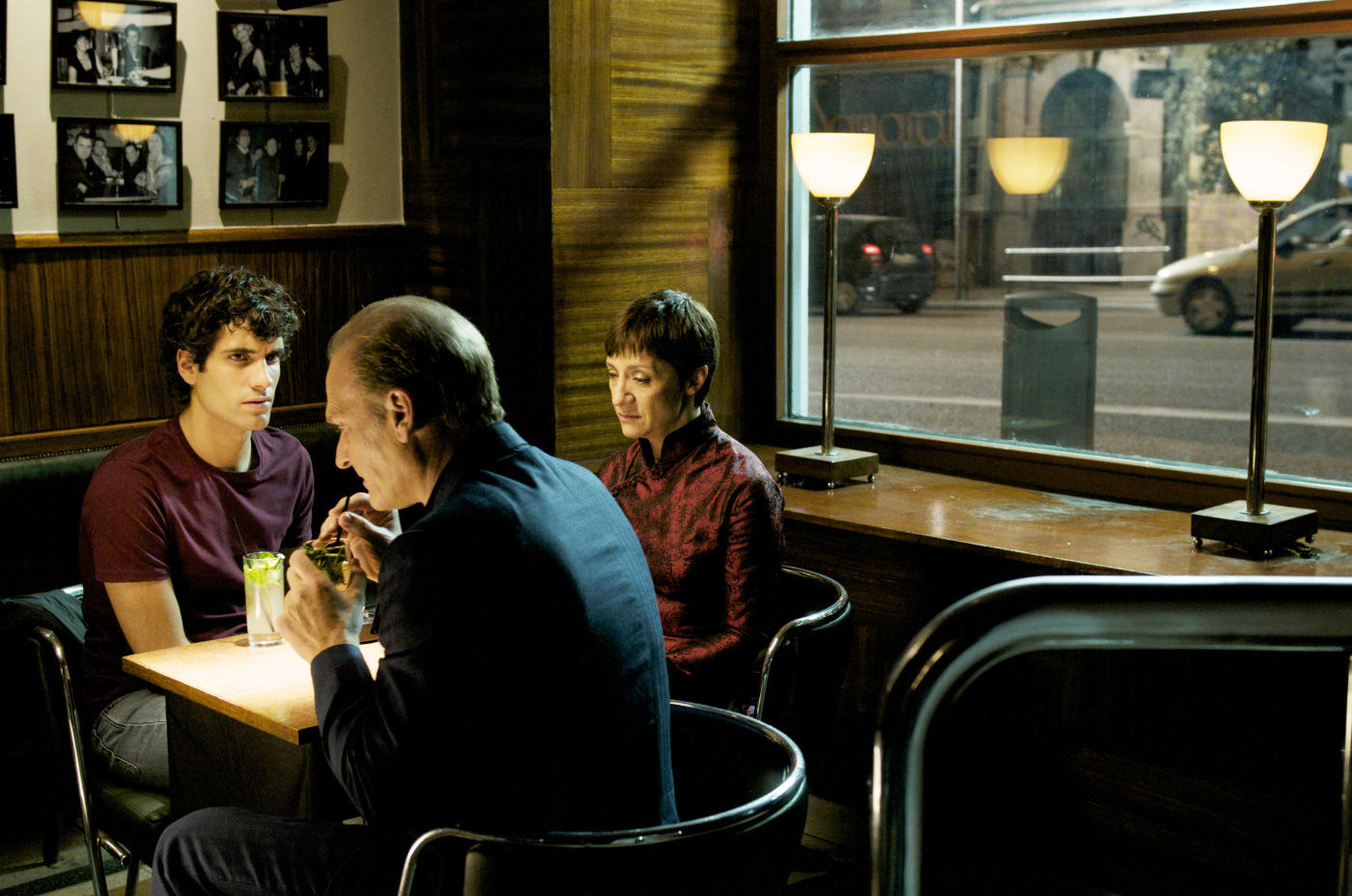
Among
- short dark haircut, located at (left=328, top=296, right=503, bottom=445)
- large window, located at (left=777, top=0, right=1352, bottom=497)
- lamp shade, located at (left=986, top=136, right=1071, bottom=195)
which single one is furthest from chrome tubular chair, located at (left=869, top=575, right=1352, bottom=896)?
lamp shade, located at (left=986, top=136, right=1071, bottom=195)

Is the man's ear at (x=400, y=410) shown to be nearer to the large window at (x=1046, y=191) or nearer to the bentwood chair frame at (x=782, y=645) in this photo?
the bentwood chair frame at (x=782, y=645)

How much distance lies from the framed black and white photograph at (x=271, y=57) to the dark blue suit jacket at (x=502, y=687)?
240 centimetres

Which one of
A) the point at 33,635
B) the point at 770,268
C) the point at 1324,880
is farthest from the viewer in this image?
the point at 770,268

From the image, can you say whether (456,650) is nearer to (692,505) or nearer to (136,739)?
(692,505)

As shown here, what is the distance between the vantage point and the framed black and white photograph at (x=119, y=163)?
3357 mm

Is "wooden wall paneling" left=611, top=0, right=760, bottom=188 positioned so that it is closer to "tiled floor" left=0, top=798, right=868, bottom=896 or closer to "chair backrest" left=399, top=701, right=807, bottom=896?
"tiled floor" left=0, top=798, right=868, bottom=896

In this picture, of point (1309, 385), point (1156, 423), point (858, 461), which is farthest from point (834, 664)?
point (1309, 385)

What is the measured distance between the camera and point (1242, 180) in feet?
9.14

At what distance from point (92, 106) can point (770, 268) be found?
1.96 m

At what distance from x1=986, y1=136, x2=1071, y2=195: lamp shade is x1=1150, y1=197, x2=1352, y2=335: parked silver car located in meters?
0.61

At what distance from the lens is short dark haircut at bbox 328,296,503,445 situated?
180cm

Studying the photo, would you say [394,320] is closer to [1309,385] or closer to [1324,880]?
[1324,880]

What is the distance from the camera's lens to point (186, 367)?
9.11 feet

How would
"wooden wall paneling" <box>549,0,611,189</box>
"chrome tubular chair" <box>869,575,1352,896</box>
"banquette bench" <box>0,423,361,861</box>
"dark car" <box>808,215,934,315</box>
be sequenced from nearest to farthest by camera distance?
"chrome tubular chair" <box>869,575,1352,896</box> → "banquette bench" <box>0,423,361,861</box> → "wooden wall paneling" <box>549,0,611,189</box> → "dark car" <box>808,215,934,315</box>
